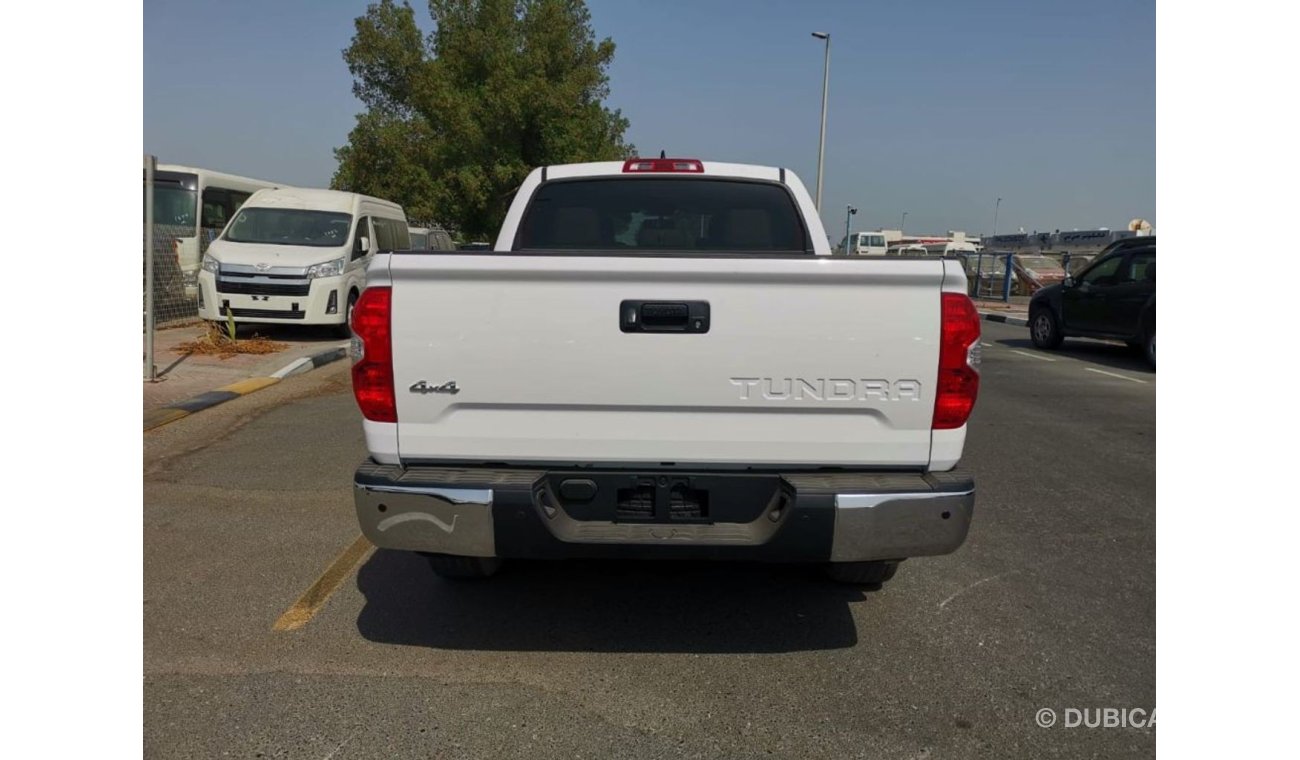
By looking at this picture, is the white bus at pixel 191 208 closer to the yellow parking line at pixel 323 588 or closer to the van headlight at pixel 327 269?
the van headlight at pixel 327 269

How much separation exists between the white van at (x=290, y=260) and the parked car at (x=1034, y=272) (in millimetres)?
24040

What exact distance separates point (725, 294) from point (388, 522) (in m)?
1.38

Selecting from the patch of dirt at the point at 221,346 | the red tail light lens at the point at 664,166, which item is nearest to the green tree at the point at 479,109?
the patch of dirt at the point at 221,346

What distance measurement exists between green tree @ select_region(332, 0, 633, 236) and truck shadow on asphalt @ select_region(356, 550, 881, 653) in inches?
863

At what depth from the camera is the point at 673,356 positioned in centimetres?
309

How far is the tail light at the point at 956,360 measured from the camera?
3.05m

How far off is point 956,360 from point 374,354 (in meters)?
1.95

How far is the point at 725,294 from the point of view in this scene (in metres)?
3.06

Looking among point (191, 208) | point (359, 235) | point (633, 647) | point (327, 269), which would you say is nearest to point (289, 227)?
point (359, 235)

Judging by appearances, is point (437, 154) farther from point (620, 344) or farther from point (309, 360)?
point (620, 344)

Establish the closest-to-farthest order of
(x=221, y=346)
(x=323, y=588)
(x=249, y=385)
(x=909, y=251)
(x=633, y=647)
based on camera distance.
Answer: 1. (x=633, y=647)
2. (x=323, y=588)
3. (x=249, y=385)
4. (x=221, y=346)
5. (x=909, y=251)

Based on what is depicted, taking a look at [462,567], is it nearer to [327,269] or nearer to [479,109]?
[327,269]

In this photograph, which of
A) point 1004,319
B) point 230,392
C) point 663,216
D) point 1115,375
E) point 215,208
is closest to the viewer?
point 663,216

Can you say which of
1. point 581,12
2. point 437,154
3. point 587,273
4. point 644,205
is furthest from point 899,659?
point 581,12
